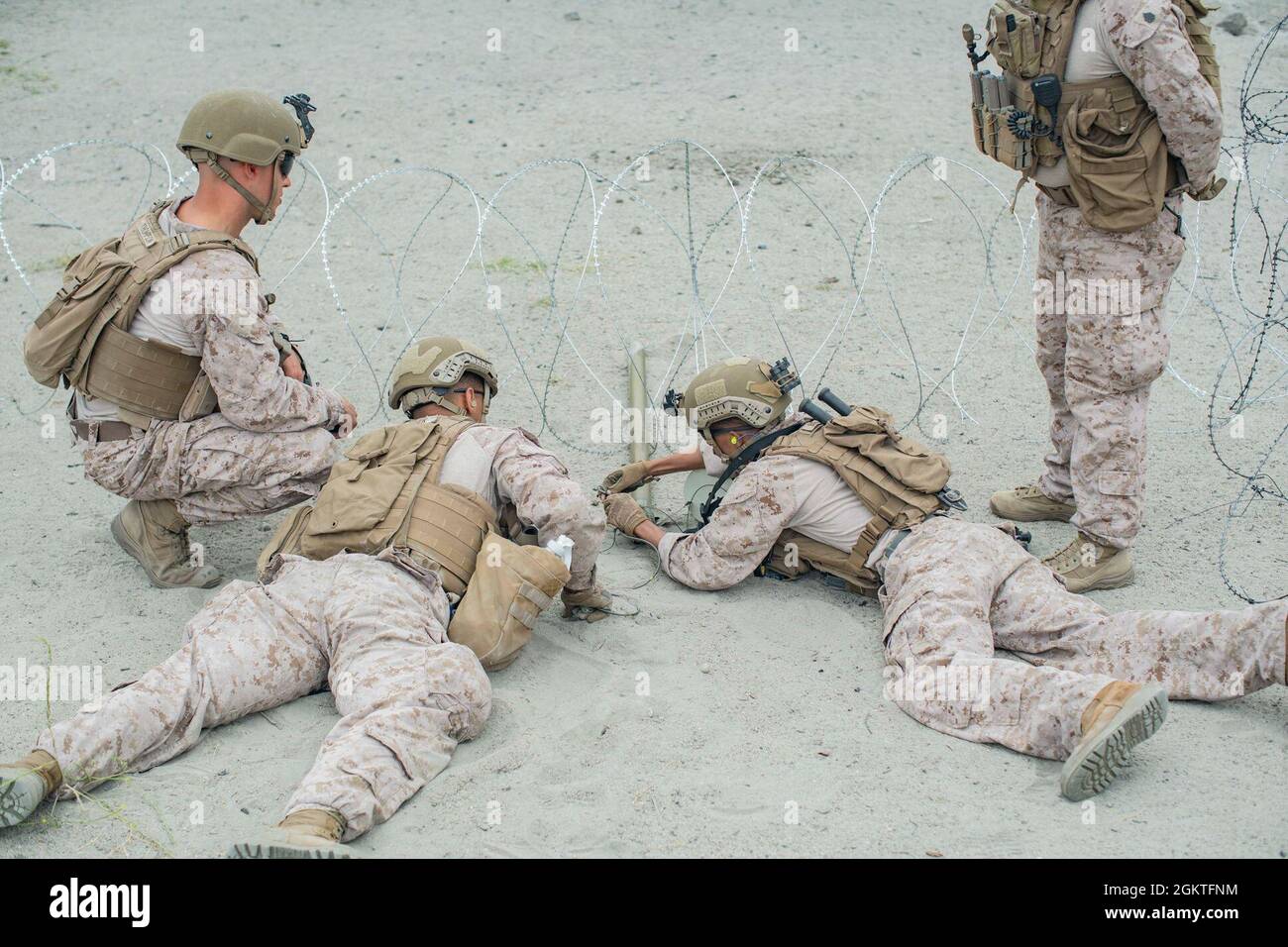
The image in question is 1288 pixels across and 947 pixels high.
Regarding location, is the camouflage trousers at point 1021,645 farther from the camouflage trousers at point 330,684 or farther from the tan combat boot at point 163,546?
the tan combat boot at point 163,546

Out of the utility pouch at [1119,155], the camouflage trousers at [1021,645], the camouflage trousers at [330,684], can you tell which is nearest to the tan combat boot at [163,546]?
the camouflage trousers at [330,684]

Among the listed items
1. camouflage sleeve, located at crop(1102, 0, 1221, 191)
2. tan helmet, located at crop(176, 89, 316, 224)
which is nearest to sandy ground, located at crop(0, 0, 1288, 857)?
tan helmet, located at crop(176, 89, 316, 224)

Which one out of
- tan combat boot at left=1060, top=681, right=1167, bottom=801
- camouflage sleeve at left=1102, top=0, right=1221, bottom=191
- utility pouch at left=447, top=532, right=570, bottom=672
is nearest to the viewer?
tan combat boot at left=1060, top=681, right=1167, bottom=801

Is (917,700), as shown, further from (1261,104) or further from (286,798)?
(1261,104)

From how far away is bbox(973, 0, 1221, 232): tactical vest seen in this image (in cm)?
465

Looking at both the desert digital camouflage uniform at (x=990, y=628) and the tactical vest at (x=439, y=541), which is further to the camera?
the tactical vest at (x=439, y=541)

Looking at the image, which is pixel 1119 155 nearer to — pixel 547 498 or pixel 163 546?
pixel 547 498

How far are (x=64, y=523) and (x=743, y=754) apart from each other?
3.27 meters

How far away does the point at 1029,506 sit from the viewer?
5566 millimetres

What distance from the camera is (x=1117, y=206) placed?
15.5ft

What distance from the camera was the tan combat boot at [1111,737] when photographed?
3.51 m

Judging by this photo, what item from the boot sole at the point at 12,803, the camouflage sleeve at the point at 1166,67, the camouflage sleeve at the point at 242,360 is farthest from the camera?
the camouflage sleeve at the point at 242,360

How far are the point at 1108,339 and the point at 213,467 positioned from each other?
3.40 metres

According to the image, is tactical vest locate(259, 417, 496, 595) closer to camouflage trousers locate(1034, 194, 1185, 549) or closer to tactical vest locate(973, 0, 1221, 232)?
camouflage trousers locate(1034, 194, 1185, 549)
